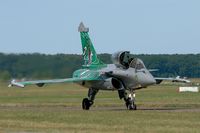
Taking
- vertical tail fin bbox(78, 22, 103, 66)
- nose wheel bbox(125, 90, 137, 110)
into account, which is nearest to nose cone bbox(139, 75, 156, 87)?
nose wheel bbox(125, 90, 137, 110)

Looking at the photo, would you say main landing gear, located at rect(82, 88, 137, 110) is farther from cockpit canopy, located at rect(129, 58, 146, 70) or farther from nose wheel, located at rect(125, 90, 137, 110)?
cockpit canopy, located at rect(129, 58, 146, 70)

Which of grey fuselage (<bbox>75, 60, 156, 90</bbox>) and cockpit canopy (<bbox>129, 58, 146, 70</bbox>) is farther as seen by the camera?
cockpit canopy (<bbox>129, 58, 146, 70</bbox>)

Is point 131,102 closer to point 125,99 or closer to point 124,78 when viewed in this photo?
point 125,99

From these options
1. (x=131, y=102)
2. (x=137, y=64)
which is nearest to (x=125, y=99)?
(x=131, y=102)

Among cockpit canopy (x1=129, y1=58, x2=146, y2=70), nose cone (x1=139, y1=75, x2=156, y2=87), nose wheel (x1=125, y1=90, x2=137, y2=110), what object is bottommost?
nose wheel (x1=125, y1=90, x2=137, y2=110)

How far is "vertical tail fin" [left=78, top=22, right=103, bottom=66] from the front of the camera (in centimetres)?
4478

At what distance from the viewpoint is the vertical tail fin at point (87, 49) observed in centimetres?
4478

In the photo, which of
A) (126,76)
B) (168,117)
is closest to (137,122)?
(168,117)

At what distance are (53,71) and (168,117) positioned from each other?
69.4 feet

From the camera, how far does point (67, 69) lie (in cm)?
5278

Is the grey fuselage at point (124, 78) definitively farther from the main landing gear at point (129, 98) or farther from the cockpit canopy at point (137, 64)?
the main landing gear at point (129, 98)

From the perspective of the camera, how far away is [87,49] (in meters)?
45.5

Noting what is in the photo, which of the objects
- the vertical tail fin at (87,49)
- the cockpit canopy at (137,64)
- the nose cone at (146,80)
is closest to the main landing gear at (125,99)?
the nose cone at (146,80)

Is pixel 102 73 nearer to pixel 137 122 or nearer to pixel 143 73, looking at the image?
pixel 143 73
